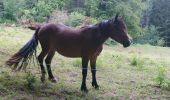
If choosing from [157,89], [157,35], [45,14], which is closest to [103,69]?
[157,89]

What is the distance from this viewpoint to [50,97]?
21.8 feet

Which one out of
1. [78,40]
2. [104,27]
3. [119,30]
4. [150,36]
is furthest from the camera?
[150,36]

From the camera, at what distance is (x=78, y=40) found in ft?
23.8

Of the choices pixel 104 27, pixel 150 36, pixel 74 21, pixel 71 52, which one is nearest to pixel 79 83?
pixel 71 52

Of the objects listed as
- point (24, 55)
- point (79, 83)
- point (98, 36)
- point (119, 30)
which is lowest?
point (79, 83)

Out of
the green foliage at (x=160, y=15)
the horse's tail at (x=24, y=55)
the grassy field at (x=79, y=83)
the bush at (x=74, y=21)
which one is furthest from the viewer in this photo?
the green foliage at (x=160, y=15)

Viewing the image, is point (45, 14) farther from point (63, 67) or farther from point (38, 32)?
point (38, 32)

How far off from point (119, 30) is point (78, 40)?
83 centimetres

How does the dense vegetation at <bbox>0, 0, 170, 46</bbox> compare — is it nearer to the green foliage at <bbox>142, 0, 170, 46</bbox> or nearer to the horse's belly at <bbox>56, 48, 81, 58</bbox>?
the green foliage at <bbox>142, 0, 170, 46</bbox>

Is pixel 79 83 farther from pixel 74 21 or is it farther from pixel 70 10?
pixel 70 10

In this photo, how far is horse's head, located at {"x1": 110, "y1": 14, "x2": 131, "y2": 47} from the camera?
694 centimetres

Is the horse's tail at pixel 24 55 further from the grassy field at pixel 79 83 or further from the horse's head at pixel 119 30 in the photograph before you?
the horse's head at pixel 119 30

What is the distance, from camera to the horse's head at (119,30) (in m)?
6.94

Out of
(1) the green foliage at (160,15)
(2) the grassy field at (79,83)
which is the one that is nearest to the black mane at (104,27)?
(2) the grassy field at (79,83)
